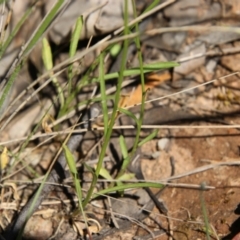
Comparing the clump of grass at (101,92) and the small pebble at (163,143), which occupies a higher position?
the clump of grass at (101,92)

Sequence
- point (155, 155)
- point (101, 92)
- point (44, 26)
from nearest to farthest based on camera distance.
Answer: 1. point (44, 26)
2. point (101, 92)
3. point (155, 155)

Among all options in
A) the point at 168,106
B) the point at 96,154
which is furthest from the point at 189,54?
the point at 96,154

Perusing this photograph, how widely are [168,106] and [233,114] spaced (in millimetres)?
251

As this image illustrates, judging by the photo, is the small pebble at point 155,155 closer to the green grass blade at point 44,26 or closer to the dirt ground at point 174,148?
the dirt ground at point 174,148

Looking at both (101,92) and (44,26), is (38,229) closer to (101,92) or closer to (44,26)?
(101,92)

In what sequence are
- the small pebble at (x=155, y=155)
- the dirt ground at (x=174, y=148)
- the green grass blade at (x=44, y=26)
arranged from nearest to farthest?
the green grass blade at (x=44, y=26) < the dirt ground at (x=174, y=148) < the small pebble at (x=155, y=155)

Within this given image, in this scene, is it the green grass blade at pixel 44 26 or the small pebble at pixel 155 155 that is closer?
the green grass blade at pixel 44 26

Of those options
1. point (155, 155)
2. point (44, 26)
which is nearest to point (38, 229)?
point (155, 155)

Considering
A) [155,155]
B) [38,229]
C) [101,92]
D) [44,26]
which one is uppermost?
[44,26]

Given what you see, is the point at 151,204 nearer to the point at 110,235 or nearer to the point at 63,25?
the point at 110,235

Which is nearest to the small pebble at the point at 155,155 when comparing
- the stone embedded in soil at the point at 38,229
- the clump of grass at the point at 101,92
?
the clump of grass at the point at 101,92

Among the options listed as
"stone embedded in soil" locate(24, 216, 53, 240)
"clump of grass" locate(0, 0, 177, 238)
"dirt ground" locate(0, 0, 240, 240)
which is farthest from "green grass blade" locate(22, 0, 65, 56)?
"stone embedded in soil" locate(24, 216, 53, 240)

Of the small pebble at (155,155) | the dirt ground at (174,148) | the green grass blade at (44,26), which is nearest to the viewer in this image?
the green grass blade at (44,26)

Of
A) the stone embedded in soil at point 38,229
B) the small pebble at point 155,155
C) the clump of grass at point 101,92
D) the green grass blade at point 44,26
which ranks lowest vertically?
the stone embedded in soil at point 38,229
